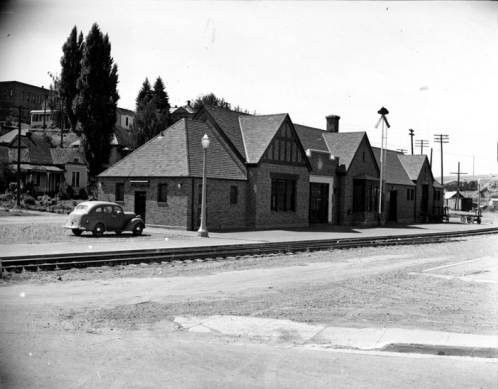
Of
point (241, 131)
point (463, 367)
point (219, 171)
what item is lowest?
point (463, 367)

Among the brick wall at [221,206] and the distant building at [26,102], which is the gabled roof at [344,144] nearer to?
the brick wall at [221,206]

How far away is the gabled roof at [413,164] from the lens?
60322 millimetres

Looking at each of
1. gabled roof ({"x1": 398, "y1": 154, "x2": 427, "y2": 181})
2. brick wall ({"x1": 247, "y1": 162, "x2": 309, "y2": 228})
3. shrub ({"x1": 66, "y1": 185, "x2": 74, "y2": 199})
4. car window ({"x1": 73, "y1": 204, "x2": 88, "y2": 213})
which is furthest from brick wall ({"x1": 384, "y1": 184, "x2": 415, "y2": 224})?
shrub ({"x1": 66, "y1": 185, "x2": 74, "y2": 199})

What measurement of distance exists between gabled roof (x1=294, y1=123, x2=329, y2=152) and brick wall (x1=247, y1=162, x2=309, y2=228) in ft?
19.8

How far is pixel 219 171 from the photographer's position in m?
33.8

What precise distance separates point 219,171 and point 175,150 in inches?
116

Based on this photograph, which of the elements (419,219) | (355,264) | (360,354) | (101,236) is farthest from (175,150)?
(419,219)

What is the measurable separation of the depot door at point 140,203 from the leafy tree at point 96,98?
22.9m

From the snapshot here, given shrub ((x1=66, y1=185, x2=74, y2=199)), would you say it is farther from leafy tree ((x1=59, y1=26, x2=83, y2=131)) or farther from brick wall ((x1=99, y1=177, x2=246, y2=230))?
brick wall ((x1=99, y1=177, x2=246, y2=230))

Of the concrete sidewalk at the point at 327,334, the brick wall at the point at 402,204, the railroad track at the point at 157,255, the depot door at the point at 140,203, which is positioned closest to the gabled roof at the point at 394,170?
the brick wall at the point at 402,204

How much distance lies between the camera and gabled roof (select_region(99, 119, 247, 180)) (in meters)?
32.6

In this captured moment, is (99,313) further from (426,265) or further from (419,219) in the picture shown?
(419,219)

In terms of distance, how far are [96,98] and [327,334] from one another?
50.6 m

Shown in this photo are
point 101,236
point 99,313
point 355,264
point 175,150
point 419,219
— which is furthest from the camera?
point 419,219
